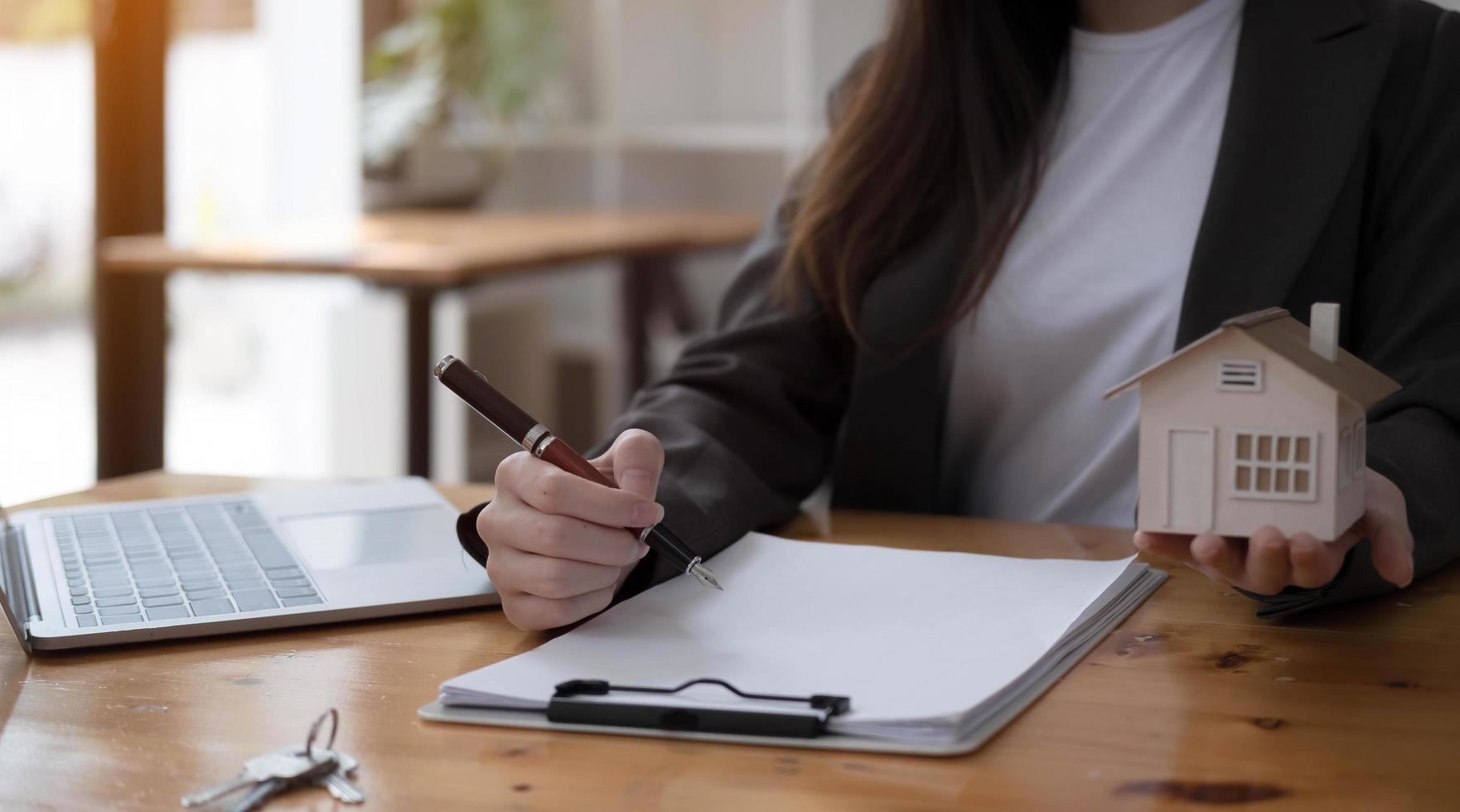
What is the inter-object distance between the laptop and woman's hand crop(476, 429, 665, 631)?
0.22 ft

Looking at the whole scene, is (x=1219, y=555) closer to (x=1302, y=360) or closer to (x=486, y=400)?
(x=1302, y=360)

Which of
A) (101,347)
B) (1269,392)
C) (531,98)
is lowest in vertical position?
(101,347)

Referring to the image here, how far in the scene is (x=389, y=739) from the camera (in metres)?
0.64

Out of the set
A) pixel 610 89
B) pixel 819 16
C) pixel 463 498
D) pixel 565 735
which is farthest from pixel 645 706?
pixel 610 89

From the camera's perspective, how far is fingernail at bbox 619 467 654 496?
0.82m

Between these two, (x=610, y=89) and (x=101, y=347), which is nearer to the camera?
(x=101, y=347)

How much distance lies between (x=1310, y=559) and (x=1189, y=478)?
64 millimetres

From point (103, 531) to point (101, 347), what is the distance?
197cm

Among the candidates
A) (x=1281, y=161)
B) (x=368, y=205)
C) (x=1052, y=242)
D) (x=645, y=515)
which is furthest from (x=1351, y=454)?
(x=368, y=205)

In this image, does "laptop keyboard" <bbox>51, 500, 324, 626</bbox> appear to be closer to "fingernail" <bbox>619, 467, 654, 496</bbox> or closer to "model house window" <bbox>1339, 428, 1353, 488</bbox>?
"fingernail" <bbox>619, 467, 654, 496</bbox>

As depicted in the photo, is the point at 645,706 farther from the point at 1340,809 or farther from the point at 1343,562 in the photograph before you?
the point at 1343,562

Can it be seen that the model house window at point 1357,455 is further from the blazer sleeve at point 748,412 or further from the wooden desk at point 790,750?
the blazer sleeve at point 748,412

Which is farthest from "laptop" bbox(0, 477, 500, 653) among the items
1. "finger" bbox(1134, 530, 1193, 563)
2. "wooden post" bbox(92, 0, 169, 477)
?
"wooden post" bbox(92, 0, 169, 477)

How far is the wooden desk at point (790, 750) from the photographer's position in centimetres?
58
